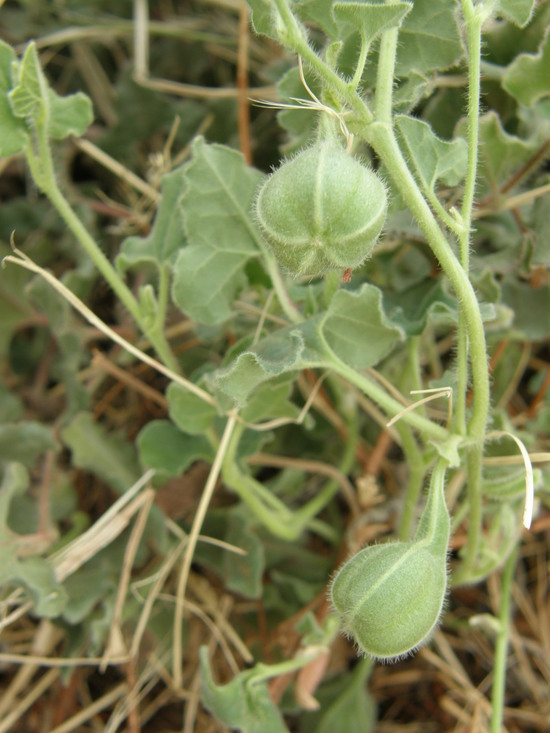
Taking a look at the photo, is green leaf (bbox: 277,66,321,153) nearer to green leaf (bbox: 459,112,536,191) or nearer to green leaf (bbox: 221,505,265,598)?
green leaf (bbox: 459,112,536,191)

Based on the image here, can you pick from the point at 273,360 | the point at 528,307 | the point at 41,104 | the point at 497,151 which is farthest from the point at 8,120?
the point at 528,307

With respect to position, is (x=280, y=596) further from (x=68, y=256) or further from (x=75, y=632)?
Answer: (x=68, y=256)

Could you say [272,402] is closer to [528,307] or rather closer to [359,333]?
[359,333]

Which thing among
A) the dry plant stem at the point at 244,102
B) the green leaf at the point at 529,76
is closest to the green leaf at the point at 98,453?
the dry plant stem at the point at 244,102

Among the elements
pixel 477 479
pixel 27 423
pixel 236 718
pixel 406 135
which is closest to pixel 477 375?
pixel 477 479

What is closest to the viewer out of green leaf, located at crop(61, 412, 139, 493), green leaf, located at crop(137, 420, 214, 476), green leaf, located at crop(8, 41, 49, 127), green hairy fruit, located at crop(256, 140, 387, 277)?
green hairy fruit, located at crop(256, 140, 387, 277)

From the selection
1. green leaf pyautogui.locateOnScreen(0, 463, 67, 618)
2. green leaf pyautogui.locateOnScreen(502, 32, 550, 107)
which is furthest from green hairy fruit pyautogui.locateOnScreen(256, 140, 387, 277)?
green leaf pyautogui.locateOnScreen(0, 463, 67, 618)
